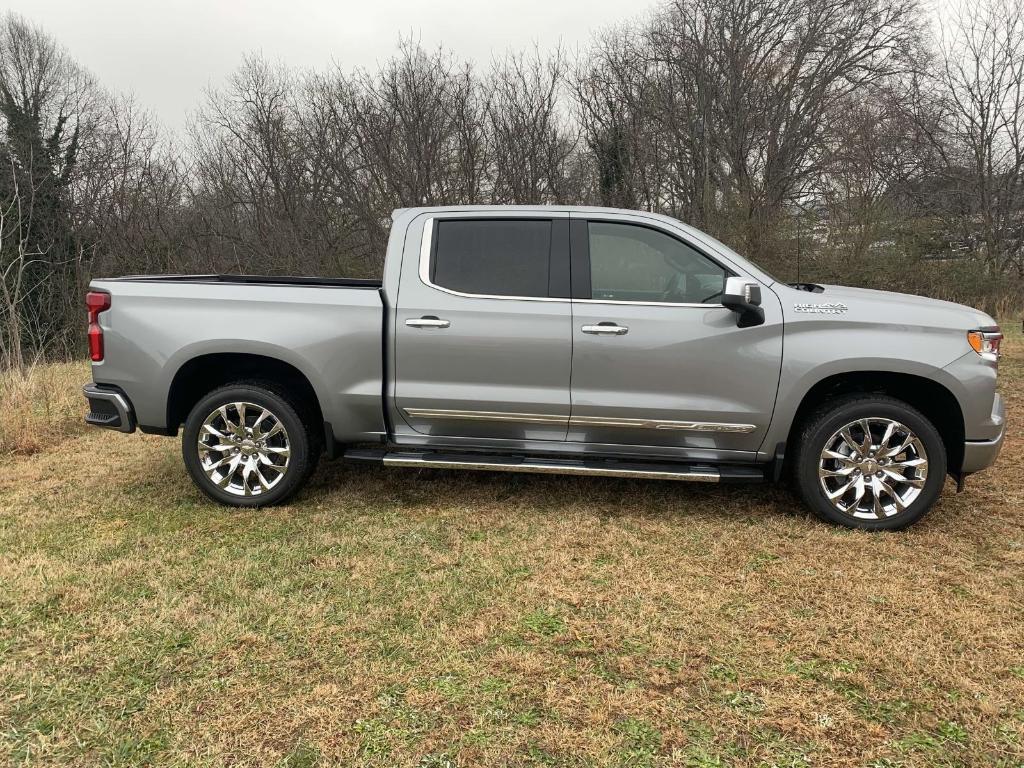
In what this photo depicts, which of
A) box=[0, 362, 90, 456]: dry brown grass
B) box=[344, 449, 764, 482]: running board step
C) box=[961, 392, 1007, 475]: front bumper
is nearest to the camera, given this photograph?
box=[961, 392, 1007, 475]: front bumper

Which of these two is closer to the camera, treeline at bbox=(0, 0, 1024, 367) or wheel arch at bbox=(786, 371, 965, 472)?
wheel arch at bbox=(786, 371, 965, 472)

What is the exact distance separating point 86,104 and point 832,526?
24.1 m

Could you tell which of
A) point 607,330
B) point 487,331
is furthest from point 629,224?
point 487,331

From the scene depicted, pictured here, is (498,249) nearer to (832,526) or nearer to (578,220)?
(578,220)

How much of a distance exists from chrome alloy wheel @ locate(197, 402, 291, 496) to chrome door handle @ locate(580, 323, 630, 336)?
2.01 m

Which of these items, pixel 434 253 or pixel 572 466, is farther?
pixel 434 253

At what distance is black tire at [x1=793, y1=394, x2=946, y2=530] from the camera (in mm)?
3645

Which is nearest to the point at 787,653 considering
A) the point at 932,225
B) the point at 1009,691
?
the point at 1009,691

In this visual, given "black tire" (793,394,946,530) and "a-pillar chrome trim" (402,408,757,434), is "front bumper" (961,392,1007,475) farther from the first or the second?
"a-pillar chrome trim" (402,408,757,434)

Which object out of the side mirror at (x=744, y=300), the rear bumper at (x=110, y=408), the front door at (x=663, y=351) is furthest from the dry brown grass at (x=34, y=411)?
the side mirror at (x=744, y=300)

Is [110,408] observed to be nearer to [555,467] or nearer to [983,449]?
[555,467]

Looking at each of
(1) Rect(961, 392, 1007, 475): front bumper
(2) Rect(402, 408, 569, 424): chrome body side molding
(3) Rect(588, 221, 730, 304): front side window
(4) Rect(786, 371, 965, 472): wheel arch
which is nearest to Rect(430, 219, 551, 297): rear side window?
(3) Rect(588, 221, 730, 304): front side window

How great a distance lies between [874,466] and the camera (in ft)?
12.2

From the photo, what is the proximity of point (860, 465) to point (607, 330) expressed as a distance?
65.9 inches
